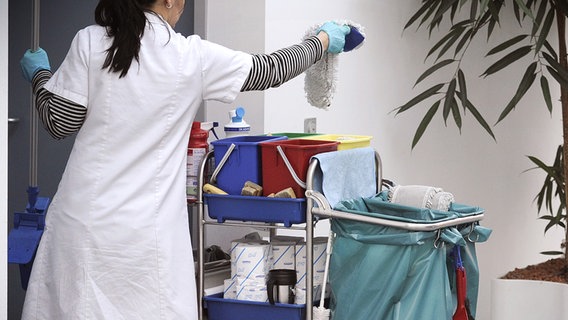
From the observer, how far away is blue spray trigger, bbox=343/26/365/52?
268cm

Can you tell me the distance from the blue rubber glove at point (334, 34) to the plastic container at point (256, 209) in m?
0.44

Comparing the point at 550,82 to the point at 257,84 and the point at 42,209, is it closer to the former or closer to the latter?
the point at 257,84

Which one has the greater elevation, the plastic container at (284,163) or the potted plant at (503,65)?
the potted plant at (503,65)

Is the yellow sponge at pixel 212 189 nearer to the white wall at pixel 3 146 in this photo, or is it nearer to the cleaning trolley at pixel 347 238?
the cleaning trolley at pixel 347 238

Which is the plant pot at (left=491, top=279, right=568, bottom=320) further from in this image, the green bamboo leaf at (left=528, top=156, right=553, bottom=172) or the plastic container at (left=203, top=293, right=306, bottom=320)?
the plastic container at (left=203, top=293, right=306, bottom=320)

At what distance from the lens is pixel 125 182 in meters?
2.24

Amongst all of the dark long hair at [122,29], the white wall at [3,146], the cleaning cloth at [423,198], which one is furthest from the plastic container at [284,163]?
the white wall at [3,146]

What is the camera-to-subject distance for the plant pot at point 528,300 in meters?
3.82

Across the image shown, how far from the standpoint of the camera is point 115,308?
89.8 inches

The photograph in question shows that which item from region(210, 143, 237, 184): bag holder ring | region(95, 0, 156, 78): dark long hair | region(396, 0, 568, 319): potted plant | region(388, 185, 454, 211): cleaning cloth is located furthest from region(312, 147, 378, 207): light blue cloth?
region(396, 0, 568, 319): potted plant

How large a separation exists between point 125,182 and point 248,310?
641 mm

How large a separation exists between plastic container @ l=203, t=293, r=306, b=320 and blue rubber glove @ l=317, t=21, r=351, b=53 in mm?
734

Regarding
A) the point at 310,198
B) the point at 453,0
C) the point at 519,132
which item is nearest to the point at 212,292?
the point at 310,198

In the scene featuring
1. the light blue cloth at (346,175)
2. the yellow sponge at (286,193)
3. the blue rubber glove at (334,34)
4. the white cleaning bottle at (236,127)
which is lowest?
the yellow sponge at (286,193)
